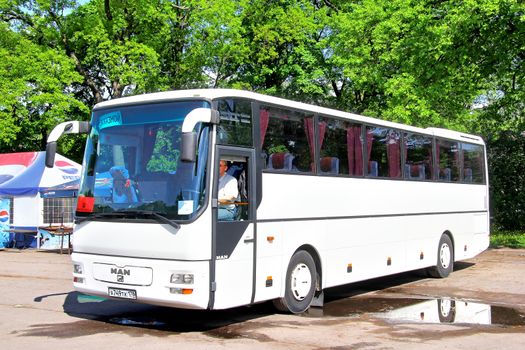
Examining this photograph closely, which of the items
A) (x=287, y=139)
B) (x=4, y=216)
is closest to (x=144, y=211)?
(x=287, y=139)

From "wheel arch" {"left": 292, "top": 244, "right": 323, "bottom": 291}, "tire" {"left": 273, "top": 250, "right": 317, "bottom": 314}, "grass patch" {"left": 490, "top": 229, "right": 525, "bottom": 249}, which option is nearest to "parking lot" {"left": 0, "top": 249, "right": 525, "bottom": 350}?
"tire" {"left": 273, "top": 250, "right": 317, "bottom": 314}

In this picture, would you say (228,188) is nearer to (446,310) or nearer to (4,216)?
(446,310)

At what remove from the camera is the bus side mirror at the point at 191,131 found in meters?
7.57

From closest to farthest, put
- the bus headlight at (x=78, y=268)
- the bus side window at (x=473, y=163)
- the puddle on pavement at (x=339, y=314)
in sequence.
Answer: the bus headlight at (x=78, y=268) < the puddle on pavement at (x=339, y=314) < the bus side window at (x=473, y=163)

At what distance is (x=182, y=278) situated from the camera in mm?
8070

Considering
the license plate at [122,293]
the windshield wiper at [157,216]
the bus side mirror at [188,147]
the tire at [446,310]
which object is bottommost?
the tire at [446,310]

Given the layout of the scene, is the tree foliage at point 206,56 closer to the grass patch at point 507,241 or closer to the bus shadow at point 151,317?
the grass patch at point 507,241

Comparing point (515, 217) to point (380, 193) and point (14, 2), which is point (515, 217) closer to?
point (380, 193)

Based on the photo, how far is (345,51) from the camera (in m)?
27.3

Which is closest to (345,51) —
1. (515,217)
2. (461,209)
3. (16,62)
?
(515,217)

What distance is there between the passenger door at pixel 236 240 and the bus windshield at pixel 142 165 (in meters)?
0.36

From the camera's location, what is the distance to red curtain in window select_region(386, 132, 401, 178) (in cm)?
1292

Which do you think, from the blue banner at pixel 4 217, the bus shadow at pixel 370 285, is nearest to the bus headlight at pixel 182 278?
the bus shadow at pixel 370 285

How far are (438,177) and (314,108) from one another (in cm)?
555
